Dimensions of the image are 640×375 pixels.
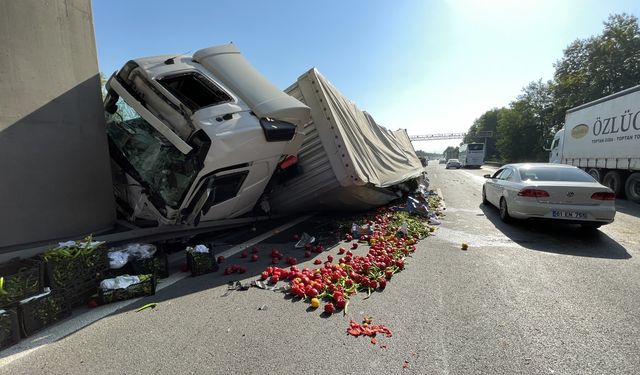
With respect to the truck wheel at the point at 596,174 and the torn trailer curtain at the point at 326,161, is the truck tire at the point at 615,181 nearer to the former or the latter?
the truck wheel at the point at 596,174

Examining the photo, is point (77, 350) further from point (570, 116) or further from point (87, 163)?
point (570, 116)

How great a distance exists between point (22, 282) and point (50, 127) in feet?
7.70

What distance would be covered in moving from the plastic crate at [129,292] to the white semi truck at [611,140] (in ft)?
45.0

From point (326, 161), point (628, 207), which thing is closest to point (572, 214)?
point (326, 161)

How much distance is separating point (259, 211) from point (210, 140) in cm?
300

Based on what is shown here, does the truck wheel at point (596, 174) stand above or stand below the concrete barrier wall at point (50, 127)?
below

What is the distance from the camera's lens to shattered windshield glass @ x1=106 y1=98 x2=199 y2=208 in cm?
443

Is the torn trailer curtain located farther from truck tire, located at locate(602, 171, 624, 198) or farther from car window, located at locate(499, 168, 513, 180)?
truck tire, located at locate(602, 171, 624, 198)

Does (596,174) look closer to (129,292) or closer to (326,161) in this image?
(326,161)

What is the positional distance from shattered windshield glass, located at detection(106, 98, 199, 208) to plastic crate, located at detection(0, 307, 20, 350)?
2.09 metres

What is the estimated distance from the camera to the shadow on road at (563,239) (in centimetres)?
522

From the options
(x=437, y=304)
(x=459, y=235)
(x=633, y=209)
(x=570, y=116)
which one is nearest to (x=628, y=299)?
(x=437, y=304)

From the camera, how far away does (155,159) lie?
4.60 metres

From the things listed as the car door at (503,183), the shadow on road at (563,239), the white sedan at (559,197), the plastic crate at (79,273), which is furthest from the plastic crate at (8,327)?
the car door at (503,183)
